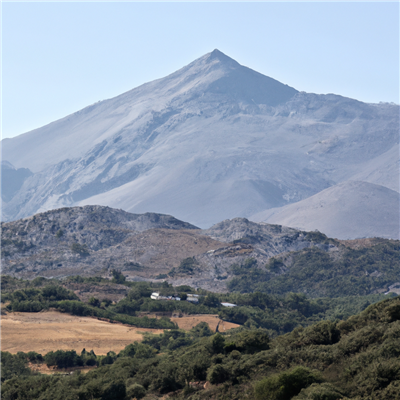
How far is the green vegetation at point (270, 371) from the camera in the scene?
2166 centimetres

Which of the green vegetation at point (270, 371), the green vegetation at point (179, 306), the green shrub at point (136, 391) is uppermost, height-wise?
the green vegetation at point (270, 371)

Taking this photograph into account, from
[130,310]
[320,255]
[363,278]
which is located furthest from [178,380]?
[320,255]

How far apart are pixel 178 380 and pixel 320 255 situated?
10538cm

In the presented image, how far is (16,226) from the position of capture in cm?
14250

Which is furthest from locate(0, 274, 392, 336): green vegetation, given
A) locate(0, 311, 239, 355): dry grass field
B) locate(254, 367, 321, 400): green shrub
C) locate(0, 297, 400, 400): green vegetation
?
locate(254, 367, 321, 400): green shrub

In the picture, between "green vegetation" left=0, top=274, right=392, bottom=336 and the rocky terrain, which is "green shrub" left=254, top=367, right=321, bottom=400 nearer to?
"green vegetation" left=0, top=274, right=392, bottom=336

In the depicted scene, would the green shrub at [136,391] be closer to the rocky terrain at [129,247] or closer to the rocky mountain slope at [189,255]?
the rocky terrain at [129,247]

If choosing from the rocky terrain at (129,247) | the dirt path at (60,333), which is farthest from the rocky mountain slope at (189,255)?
the dirt path at (60,333)

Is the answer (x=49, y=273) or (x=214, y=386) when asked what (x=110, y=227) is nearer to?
(x=49, y=273)

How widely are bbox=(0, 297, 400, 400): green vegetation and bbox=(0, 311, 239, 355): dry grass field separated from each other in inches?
780

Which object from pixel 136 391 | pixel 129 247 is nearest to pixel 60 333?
pixel 136 391

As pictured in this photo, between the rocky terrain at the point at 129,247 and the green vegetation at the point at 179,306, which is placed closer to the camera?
the green vegetation at the point at 179,306

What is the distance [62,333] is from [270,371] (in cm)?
3571

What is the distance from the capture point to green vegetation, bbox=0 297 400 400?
71.1 ft
